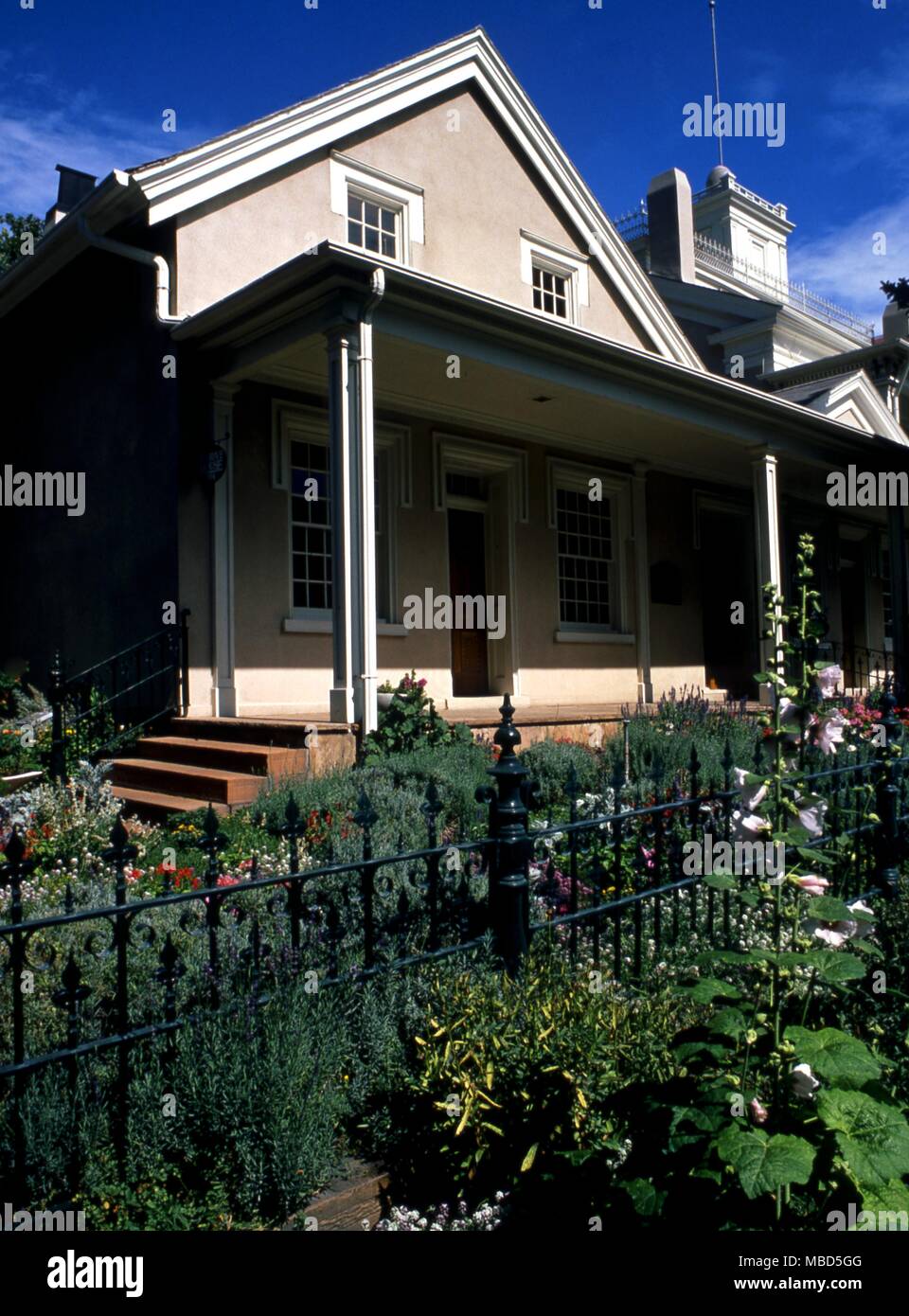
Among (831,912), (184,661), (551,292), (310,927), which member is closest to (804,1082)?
(831,912)

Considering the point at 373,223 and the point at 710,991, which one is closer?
the point at 710,991

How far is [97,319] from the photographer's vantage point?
11.0 metres

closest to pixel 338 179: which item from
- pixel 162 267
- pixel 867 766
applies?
pixel 162 267

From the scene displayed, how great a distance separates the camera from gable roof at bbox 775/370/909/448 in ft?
44.3

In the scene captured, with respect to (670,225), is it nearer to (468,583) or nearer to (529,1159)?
(468,583)

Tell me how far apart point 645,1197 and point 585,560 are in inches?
438

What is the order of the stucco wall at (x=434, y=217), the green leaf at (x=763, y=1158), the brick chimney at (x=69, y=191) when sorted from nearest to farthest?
the green leaf at (x=763, y=1158) → the stucco wall at (x=434, y=217) → the brick chimney at (x=69, y=191)

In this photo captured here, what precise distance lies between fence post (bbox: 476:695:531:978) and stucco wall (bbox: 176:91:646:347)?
23.6ft

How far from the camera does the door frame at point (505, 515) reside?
457 inches

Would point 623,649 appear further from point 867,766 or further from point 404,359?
point 867,766

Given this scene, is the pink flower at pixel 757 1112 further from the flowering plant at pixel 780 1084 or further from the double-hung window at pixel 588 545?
the double-hung window at pixel 588 545

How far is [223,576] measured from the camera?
30.5 feet

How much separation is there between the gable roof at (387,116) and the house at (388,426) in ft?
0.11

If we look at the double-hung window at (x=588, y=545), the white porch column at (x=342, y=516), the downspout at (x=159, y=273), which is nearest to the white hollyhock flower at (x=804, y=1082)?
the white porch column at (x=342, y=516)
